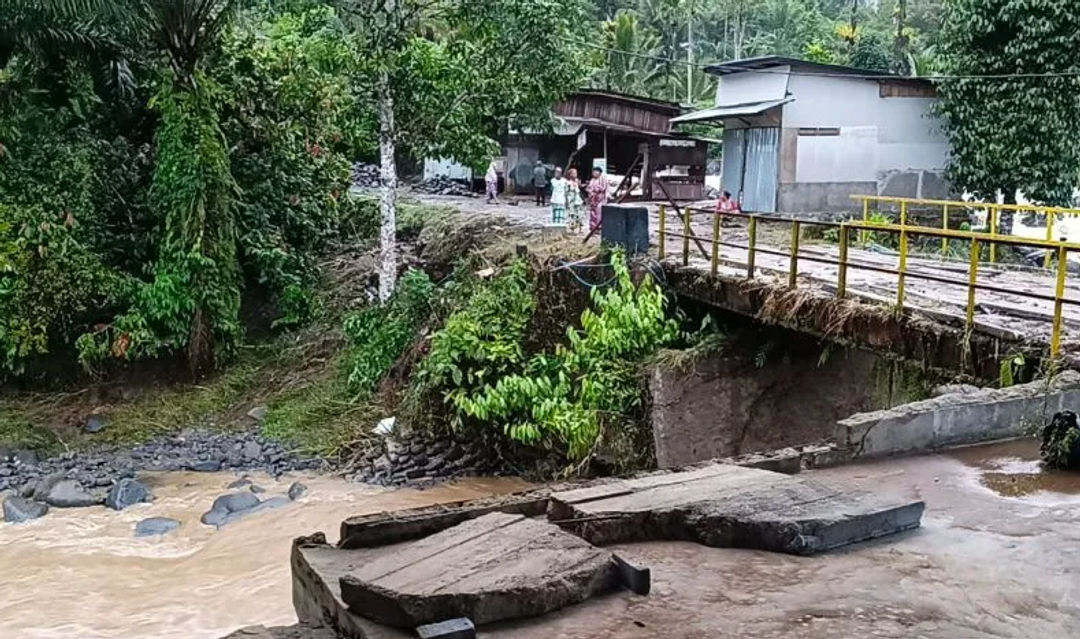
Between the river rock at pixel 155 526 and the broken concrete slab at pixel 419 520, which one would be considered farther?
the river rock at pixel 155 526

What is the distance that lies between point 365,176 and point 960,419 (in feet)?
85.7

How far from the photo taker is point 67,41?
17.0 meters

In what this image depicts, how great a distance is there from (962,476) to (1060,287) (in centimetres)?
240

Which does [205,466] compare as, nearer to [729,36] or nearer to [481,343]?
[481,343]

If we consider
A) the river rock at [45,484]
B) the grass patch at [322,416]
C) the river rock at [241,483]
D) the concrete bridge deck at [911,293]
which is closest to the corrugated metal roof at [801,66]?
the concrete bridge deck at [911,293]

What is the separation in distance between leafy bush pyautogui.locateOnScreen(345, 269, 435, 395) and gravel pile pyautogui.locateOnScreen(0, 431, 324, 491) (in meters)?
1.70

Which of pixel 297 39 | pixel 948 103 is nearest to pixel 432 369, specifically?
pixel 297 39

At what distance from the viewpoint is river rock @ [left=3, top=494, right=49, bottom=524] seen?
1280 cm

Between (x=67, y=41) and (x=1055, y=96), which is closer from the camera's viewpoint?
(x=67, y=41)

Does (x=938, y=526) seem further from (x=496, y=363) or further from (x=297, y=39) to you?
(x=297, y=39)

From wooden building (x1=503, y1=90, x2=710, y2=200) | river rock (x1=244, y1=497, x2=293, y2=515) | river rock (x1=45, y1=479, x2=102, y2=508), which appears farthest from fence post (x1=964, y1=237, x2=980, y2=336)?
wooden building (x1=503, y1=90, x2=710, y2=200)

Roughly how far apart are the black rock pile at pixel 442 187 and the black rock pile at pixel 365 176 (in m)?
1.30

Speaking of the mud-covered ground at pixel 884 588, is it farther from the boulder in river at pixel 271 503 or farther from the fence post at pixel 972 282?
the boulder in river at pixel 271 503

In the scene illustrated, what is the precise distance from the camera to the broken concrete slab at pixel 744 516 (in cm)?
507
